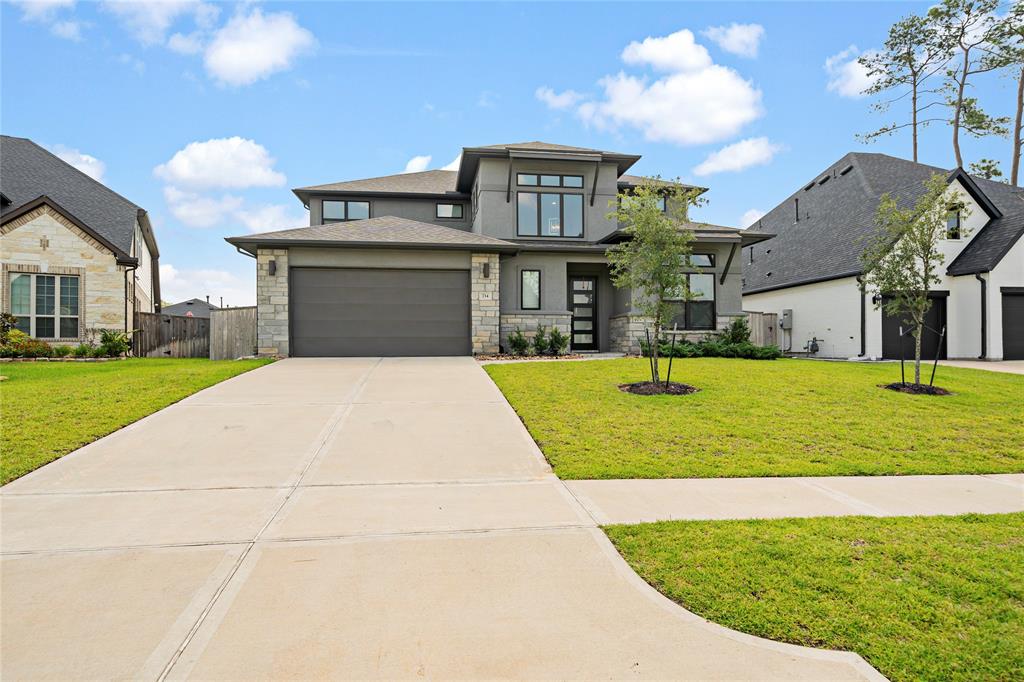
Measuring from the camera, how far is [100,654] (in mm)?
2422

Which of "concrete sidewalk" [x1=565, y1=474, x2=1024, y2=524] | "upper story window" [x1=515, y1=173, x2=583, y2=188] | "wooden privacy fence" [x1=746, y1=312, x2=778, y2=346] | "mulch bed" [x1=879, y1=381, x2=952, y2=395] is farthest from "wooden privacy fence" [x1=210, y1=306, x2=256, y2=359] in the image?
"wooden privacy fence" [x1=746, y1=312, x2=778, y2=346]

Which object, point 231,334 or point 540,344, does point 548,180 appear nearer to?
point 540,344

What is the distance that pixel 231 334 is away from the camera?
51.3ft

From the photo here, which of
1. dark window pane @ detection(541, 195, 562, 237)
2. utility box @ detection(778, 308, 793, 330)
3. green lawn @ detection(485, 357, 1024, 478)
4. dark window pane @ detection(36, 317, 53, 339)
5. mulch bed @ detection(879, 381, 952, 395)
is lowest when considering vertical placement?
green lawn @ detection(485, 357, 1024, 478)

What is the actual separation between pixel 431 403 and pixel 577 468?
3.65 m

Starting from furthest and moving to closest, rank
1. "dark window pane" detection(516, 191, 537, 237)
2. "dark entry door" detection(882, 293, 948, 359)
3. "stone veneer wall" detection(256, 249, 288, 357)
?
"dark window pane" detection(516, 191, 537, 237), "dark entry door" detection(882, 293, 948, 359), "stone veneer wall" detection(256, 249, 288, 357)

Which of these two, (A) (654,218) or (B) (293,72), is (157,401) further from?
(B) (293,72)

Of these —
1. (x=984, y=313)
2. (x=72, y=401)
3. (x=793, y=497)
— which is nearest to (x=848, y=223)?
(x=984, y=313)

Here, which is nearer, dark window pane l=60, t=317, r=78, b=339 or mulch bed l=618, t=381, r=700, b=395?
mulch bed l=618, t=381, r=700, b=395

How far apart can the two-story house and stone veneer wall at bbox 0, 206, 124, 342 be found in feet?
75.4

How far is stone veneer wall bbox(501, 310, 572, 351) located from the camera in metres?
16.4

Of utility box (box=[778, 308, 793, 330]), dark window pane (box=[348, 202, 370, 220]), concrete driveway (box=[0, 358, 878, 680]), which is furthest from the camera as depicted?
utility box (box=[778, 308, 793, 330])

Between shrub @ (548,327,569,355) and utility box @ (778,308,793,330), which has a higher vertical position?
utility box @ (778,308,793,330)

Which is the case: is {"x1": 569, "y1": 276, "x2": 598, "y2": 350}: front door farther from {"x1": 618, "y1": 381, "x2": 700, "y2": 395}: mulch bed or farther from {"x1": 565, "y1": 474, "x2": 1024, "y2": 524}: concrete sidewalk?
{"x1": 565, "y1": 474, "x2": 1024, "y2": 524}: concrete sidewalk
